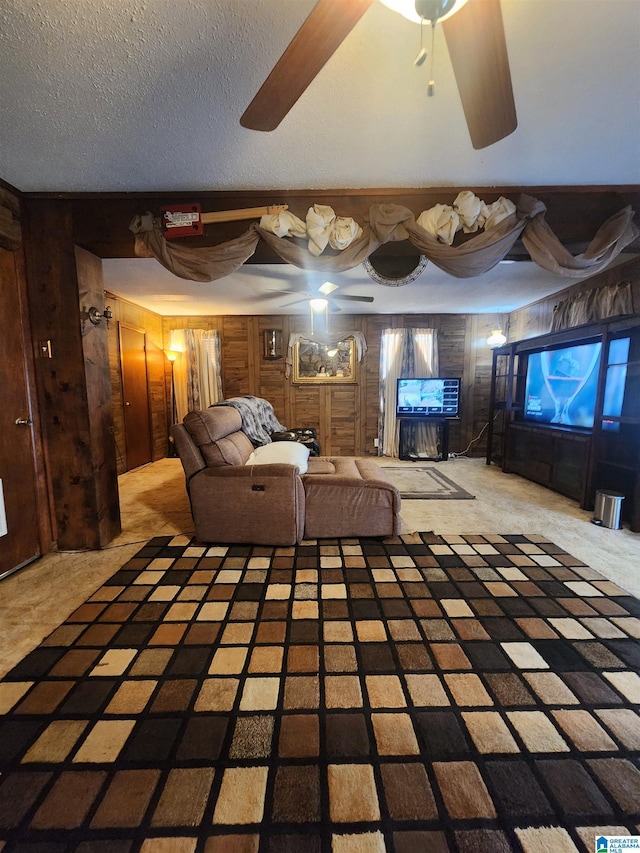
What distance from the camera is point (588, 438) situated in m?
3.02

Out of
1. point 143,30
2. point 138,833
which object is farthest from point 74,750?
point 143,30

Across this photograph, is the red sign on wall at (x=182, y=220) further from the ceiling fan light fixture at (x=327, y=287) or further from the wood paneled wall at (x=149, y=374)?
the wood paneled wall at (x=149, y=374)

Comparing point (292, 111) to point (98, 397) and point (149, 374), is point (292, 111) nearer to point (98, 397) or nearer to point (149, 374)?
point (98, 397)

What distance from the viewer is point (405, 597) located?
69.0 inches

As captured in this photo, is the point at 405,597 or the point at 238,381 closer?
the point at 405,597

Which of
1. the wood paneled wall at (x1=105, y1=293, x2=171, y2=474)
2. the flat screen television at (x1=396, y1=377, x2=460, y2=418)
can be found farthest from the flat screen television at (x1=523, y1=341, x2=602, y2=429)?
the wood paneled wall at (x1=105, y1=293, x2=171, y2=474)

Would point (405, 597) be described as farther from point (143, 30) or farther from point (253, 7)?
point (143, 30)

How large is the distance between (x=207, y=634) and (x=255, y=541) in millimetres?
822

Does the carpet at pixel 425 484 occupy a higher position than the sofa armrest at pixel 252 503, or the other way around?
the sofa armrest at pixel 252 503

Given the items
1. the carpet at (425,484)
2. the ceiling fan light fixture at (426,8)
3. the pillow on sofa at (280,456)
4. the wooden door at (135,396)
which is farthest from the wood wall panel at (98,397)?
the carpet at (425,484)

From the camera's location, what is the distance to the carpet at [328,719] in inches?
33.4

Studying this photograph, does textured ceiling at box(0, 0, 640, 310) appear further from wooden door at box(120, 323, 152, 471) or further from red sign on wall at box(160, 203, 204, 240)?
wooden door at box(120, 323, 152, 471)

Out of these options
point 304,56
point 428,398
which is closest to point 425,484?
point 428,398

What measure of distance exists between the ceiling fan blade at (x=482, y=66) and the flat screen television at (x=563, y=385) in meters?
2.60
